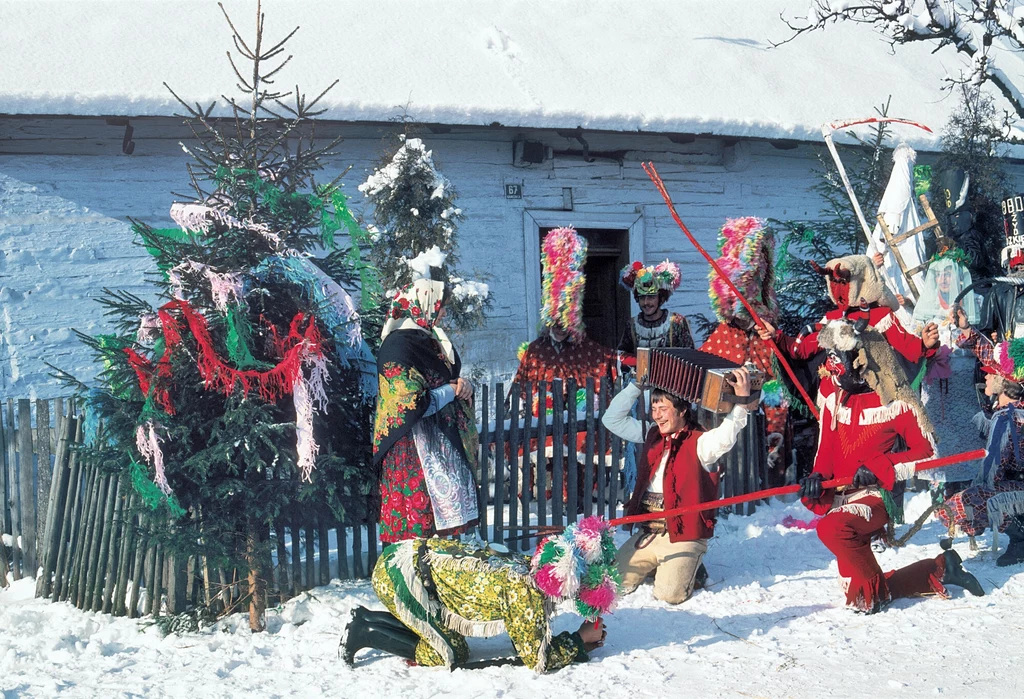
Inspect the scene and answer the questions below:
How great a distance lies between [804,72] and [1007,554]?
7526mm

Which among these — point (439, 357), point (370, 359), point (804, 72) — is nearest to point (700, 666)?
point (439, 357)

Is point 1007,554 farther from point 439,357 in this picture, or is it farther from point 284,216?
point 284,216

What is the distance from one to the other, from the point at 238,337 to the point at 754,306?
3726 mm

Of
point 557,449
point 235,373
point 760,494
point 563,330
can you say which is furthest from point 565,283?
point 235,373

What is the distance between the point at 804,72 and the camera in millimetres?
11586

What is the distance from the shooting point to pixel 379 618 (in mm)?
4348

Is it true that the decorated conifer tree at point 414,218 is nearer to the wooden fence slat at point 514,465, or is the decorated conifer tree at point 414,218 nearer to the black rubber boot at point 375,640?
the wooden fence slat at point 514,465

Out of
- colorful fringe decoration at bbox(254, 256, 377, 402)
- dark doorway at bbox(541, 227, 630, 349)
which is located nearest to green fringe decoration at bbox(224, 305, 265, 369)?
colorful fringe decoration at bbox(254, 256, 377, 402)

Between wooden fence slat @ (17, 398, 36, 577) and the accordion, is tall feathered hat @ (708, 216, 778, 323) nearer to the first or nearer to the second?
the accordion

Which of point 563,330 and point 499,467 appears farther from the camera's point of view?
point 563,330

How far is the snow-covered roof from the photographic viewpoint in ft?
26.3

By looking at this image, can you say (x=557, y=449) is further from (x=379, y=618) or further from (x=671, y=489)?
(x=379, y=618)

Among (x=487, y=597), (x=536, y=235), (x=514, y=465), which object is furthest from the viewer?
(x=536, y=235)

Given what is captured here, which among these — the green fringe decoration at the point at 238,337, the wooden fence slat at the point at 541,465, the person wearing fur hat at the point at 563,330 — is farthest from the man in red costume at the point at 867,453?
the green fringe decoration at the point at 238,337
